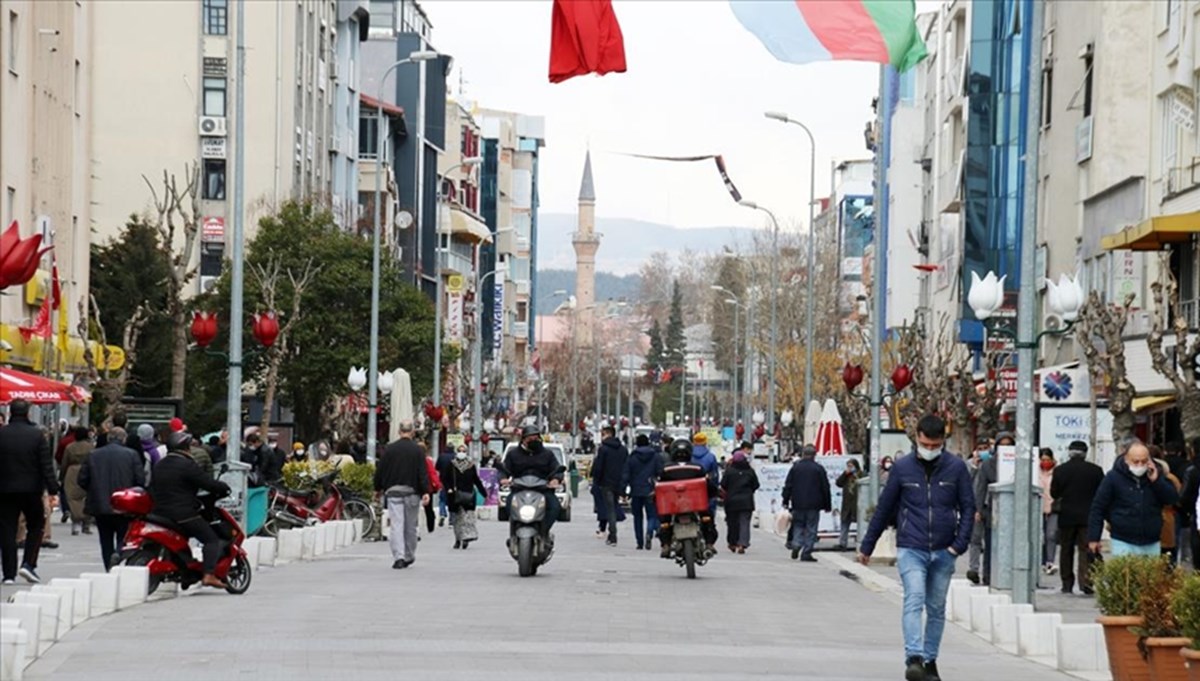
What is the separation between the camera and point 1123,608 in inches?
620

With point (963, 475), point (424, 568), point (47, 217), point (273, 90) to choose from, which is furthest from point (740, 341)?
point (963, 475)

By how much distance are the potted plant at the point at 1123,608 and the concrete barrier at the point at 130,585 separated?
30.1 ft

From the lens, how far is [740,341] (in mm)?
147500

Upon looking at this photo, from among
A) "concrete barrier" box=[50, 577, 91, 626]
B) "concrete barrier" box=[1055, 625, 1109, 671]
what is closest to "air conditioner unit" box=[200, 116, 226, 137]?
"concrete barrier" box=[50, 577, 91, 626]

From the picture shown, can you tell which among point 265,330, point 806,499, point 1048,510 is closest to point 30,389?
point 265,330

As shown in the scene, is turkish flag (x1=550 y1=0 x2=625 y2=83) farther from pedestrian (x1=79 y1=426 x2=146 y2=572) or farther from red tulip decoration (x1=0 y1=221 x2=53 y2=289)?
red tulip decoration (x1=0 y1=221 x2=53 y2=289)

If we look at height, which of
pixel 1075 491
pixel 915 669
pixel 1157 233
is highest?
pixel 1157 233

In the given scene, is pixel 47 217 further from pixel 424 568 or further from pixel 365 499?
pixel 424 568

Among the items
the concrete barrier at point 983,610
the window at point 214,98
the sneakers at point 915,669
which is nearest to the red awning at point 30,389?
the concrete barrier at point 983,610

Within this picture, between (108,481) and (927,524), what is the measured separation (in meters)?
11.1

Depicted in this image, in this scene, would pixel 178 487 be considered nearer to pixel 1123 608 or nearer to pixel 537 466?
pixel 537 466

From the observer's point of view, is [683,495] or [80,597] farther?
[683,495]

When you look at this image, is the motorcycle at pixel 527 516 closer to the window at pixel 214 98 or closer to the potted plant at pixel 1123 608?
the potted plant at pixel 1123 608

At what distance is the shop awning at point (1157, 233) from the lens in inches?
1522
